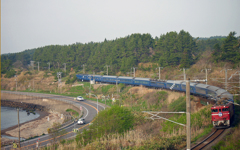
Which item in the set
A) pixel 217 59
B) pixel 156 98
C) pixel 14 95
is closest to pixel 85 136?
pixel 156 98

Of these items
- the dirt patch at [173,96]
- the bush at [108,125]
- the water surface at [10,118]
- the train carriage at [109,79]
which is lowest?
the water surface at [10,118]

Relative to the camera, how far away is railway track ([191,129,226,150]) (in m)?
16.0

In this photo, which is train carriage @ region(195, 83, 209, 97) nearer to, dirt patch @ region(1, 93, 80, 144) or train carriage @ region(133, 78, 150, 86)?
train carriage @ region(133, 78, 150, 86)

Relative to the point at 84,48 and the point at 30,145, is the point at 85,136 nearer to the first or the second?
the point at 30,145

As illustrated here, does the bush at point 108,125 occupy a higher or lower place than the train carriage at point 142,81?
lower

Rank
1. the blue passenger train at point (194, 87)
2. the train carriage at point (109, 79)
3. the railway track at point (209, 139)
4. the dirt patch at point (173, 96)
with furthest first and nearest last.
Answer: the train carriage at point (109, 79) → the dirt patch at point (173, 96) → the blue passenger train at point (194, 87) → the railway track at point (209, 139)

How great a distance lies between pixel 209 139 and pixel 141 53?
5765cm

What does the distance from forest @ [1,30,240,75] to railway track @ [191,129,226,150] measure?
34898mm

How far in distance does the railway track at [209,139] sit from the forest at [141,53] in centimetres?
3490

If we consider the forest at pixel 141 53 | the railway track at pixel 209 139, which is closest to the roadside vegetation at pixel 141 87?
the forest at pixel 141 53

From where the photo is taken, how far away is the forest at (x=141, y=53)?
5480 centimetres

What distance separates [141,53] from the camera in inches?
2901

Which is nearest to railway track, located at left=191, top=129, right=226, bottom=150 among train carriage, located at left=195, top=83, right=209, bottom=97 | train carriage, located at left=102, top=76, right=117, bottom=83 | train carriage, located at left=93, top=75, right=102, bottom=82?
train carriage, located at left=195, top=83, right=209, bottom=97

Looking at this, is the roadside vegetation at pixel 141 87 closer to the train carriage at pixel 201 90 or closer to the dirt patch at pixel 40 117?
the train carriage at pixel 201 90
